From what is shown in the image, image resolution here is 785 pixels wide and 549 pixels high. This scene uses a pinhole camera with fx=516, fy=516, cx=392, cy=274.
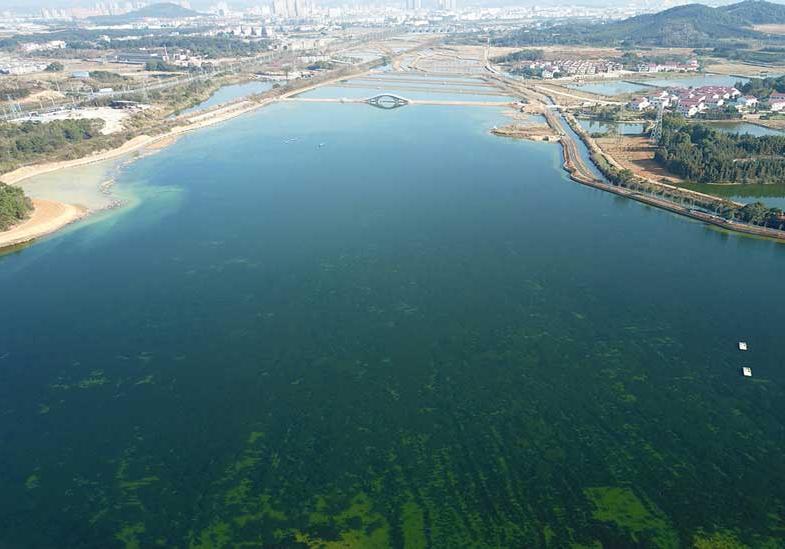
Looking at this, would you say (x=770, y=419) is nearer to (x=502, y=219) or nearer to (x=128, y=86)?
(x=502, y=219)

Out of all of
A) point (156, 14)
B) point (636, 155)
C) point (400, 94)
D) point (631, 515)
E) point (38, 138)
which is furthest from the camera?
point (156, 14)

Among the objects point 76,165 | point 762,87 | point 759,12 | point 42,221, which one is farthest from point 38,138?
point 759,12

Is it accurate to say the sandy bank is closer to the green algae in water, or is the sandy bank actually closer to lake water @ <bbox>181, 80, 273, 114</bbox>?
the green algae in water

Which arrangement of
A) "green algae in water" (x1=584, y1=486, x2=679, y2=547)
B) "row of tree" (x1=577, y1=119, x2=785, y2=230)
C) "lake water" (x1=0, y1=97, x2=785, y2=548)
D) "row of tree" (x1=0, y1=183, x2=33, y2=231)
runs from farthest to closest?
"row of tree" (x1=0, y1=183, x2=33, y2=231) → "row of tree" (x1=577, y1=119, x2=785, y2=230) → "lake water" (x1=0, y1=97, x2=785, y2=548) → "green algae in water" (x1=584, y1=486, x2=679, y2=547)

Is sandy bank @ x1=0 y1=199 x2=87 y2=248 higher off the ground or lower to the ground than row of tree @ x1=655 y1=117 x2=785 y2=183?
lower

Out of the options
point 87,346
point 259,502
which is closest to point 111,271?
point 87,346

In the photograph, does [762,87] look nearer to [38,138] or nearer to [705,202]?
[705,202]

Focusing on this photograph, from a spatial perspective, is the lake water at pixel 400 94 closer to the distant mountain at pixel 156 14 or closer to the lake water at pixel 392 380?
the lake water at pixel 392 380

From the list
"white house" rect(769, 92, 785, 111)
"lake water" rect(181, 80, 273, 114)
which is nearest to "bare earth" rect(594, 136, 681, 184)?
"white house" rect(769, 92, 785, 111)
